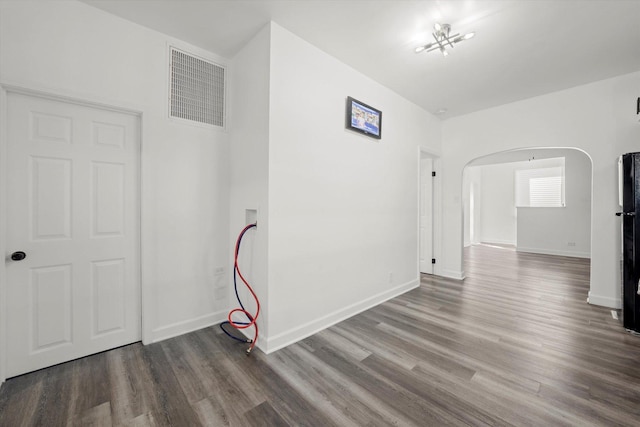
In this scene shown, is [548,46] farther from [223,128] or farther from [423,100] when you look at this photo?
[223,128]

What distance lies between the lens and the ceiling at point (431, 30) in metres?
2.18

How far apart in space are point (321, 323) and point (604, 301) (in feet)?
12.5

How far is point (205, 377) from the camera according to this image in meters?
2.00

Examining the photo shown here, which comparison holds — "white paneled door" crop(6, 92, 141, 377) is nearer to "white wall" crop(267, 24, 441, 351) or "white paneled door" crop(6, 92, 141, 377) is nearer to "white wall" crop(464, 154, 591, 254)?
"white wall" crop(267, 24, 441, 351)

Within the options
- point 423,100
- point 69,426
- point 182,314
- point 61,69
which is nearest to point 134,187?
point 61,69

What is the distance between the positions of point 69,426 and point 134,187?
1.81 metres

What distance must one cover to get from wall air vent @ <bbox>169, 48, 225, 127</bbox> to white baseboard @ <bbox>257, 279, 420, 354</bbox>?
7.73ft

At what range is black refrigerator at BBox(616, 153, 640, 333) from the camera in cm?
272

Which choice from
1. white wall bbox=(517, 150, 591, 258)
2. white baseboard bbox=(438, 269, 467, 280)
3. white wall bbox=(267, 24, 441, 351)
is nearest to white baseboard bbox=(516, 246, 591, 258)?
white wall bbox=(517, 150, 591, 258)

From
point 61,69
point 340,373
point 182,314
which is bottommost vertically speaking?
point 340,373

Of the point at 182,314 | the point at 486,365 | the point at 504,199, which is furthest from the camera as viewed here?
the point at 504,199

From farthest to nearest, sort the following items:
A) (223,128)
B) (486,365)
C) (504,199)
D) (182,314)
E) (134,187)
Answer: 1. (504,199)
2. (223,128)
3. (182,314)
4. (134,187)
5. (486,365)

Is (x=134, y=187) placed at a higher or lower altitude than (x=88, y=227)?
higher

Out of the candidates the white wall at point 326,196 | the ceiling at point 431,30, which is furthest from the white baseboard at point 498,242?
the white wall at point 326,196
